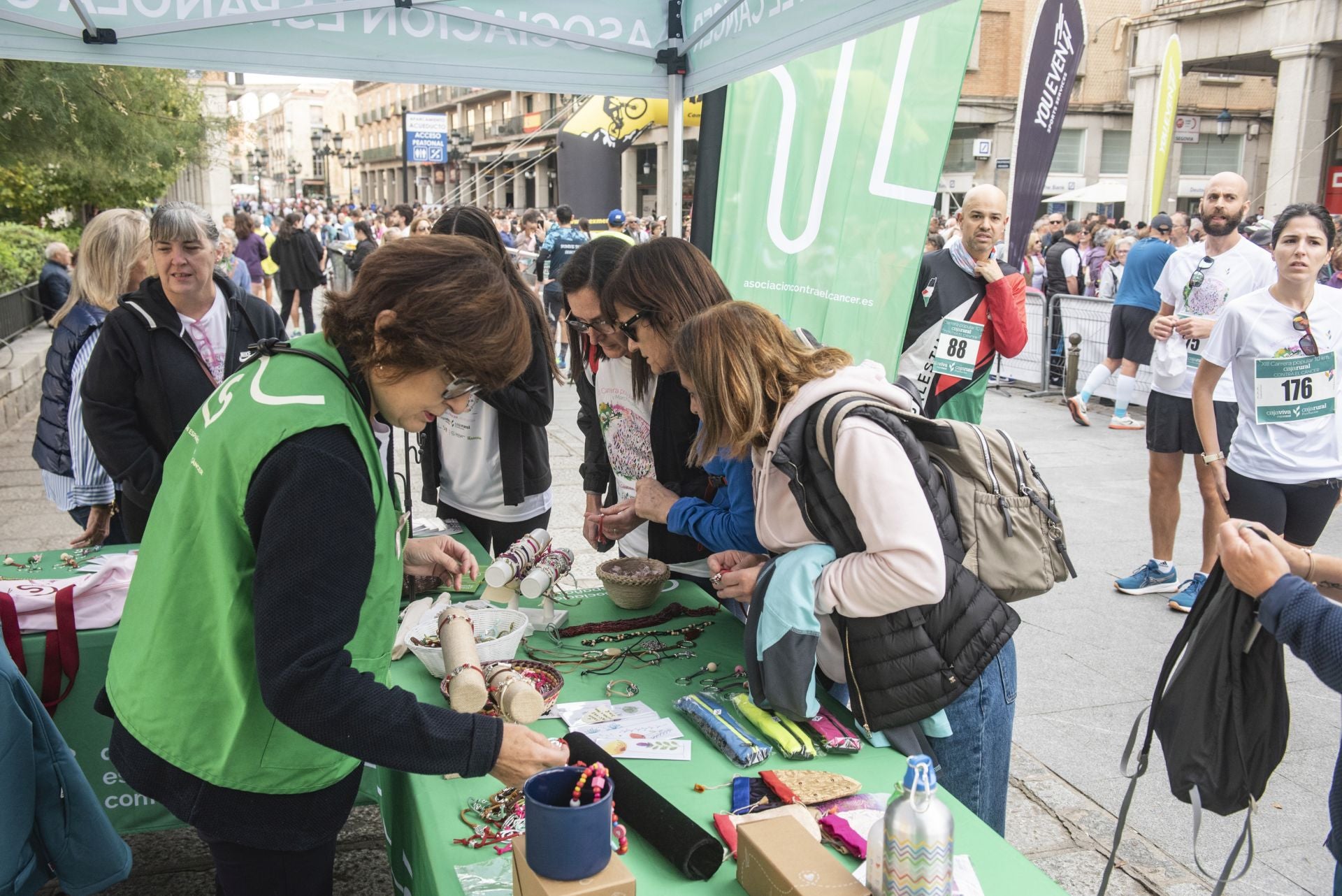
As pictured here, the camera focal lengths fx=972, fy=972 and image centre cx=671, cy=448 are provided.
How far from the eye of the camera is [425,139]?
69.9 feet

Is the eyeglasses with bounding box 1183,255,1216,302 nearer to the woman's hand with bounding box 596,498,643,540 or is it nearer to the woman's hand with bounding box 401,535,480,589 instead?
the woman's hand with bounding box 596,498,643,540

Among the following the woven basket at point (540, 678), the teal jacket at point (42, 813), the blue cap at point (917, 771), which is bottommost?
the teal jacket at point (42, 813)

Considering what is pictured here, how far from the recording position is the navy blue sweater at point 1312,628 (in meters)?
1.59

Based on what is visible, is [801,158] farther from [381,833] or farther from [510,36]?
[381,833]

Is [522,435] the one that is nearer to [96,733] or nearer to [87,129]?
[96,733]

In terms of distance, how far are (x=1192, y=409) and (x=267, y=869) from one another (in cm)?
460

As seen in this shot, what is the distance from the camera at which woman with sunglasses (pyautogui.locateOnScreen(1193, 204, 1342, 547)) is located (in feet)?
12.3

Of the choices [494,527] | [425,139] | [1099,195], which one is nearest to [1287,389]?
[494,527]

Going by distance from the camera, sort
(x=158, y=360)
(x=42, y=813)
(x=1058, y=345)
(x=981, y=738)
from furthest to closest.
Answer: (x=1058, y=345) < (x=158, y=360) < (x=981, y=738) < (x=42, y=813)

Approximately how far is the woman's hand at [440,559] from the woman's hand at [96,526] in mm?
1748

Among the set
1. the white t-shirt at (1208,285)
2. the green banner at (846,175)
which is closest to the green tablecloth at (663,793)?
the green banner at (846,175)

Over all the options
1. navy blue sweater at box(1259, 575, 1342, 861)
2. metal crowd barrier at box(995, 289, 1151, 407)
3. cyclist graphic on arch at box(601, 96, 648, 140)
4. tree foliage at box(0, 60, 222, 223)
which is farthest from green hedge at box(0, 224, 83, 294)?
navy blue sweater at box(1259, 575, 1342, 861)

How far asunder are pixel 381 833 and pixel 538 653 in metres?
1.10

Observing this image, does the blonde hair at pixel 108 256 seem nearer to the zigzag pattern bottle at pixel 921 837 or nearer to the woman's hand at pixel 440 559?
the woman's hand at pixel 440 559
